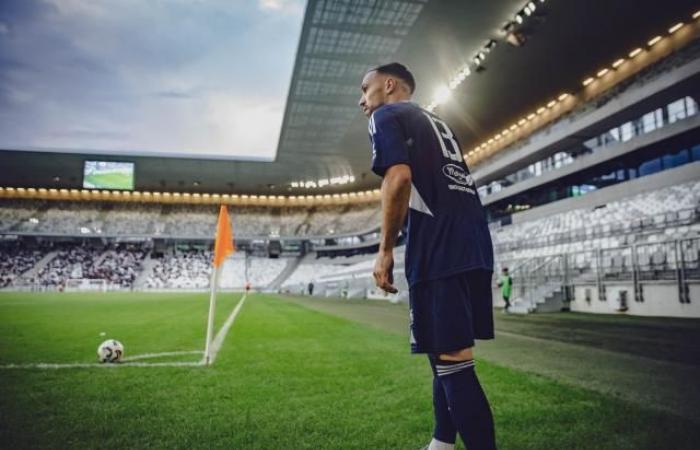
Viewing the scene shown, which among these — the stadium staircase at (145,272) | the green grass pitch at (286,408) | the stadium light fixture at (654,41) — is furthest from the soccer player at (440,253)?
the stadium staircase at (145,272)

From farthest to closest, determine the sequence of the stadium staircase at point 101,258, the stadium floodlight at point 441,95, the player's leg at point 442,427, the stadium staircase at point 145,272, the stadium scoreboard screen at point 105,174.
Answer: the stadium staircase at point 101,258 → the stadium scoreboard screen at point 105,174 → the stadium staircase at point 145,272 → the stadium floodlight at point 441,95 → the player's leg at point 442,427

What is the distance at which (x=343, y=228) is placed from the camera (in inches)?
2805

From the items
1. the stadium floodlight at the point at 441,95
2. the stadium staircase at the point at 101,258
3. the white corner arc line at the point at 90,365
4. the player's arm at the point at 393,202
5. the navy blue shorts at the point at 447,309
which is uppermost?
the stadium floodlight at the point at 441,95

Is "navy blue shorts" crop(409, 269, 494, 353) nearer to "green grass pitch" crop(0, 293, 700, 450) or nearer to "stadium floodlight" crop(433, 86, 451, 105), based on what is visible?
"green grass pitch" crop(0, 293, 700, 450)

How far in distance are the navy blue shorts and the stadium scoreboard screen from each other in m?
64.5

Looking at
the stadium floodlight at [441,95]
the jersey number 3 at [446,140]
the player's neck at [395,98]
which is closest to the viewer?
the jersey number 3 at [446,140]

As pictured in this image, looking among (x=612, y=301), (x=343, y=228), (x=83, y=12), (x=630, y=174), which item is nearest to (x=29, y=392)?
(x=612, y=301)

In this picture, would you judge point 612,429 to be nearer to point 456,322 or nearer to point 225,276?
point 456,322

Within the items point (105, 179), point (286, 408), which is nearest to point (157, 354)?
point (286, 408)

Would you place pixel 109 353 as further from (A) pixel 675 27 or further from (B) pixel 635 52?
(B) pixel 635 52

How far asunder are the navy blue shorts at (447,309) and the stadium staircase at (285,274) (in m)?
62.5

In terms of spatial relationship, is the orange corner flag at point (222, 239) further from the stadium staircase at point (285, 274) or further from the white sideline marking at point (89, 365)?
the stadium staircase at point (285, 274)

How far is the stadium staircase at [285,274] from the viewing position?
63406mm

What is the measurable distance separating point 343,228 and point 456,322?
227 ft
